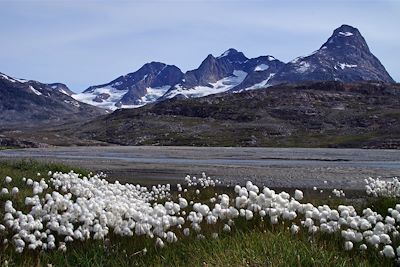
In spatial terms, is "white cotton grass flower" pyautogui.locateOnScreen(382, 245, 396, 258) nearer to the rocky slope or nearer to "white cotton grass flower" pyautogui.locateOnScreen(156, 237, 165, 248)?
"white cotton grass flower" pyautogui.locateOnScreen(156, 237, 165, 248)

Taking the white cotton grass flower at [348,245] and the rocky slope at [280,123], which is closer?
the white cotton grass flower at [348,245]

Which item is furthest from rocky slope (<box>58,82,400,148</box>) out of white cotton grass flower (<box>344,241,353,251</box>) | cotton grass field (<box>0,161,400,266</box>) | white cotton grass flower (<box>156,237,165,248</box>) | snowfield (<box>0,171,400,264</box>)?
Answer: white cotton grass flower (<box>156,237,165,248</box>)

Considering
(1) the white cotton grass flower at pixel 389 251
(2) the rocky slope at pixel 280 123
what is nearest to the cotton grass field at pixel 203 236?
(1) the white cotton grass flower at pixel 389 251

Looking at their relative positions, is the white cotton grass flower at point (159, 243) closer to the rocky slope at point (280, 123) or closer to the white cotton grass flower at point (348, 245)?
the white cotton grass flower at point (348, 245)

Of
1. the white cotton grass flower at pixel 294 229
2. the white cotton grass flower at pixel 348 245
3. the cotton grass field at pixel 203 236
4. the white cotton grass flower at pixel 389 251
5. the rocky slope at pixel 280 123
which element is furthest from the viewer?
the rocky slope at pixel 280 123

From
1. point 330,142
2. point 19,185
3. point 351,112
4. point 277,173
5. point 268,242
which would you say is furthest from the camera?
point 351,112

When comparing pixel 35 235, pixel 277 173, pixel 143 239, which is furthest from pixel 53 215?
pixel 277 173

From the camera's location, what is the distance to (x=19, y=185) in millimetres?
17203

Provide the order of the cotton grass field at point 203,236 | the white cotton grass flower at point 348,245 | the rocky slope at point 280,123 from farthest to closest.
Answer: the rocky slope at point 280,123
the white cotton grass flower at point 348,245
the cotton grass field at point 203,236

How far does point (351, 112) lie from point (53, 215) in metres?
160

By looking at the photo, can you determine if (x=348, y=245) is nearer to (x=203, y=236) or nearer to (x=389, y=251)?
(x=389, y=251)

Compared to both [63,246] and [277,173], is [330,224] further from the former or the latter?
[277,173]

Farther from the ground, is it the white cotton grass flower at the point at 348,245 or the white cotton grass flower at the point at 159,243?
the white cotton grass flower at the point at 348,245

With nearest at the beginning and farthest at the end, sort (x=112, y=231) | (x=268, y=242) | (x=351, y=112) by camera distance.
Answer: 1. (x=268, y=242)
2. (x=112, y=231)
3. (x=351, y=112)
